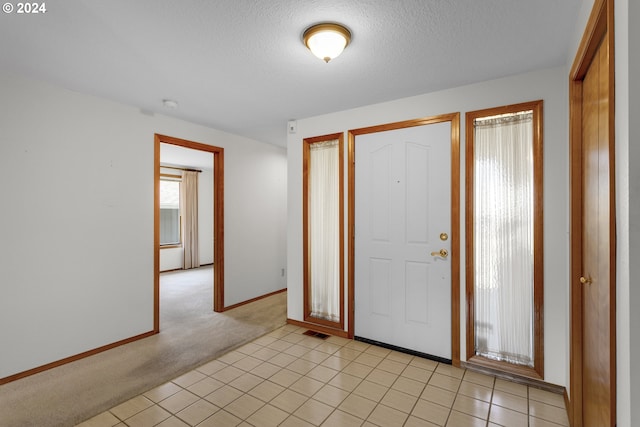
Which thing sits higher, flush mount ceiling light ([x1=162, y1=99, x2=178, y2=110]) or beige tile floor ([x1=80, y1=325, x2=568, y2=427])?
flush mount ceiling light ([x1=162, y1=99, x2=178, y2=110])

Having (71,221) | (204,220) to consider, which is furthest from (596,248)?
(204,220)

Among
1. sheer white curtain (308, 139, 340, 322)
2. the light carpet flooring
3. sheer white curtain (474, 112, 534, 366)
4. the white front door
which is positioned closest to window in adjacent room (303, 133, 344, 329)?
sheer white curtain (308, 139, 340, 322)

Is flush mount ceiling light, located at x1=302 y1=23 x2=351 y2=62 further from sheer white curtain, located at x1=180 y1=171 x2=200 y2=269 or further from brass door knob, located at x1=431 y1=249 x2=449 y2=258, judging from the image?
sheer white curtain, located at x1=180 y1=171 x2=200 y2=269

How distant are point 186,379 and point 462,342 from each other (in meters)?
2.29

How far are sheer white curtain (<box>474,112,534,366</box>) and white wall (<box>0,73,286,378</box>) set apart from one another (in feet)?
10.6

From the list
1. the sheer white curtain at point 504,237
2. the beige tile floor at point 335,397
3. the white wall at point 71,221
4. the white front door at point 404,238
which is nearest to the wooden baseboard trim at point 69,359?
the white wall at point 71,221

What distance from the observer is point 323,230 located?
3486 millimetres

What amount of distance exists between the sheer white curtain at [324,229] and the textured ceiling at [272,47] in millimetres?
707

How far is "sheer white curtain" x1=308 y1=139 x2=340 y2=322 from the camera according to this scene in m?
3.39

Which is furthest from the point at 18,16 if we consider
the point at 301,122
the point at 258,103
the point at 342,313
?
the point at 342,313

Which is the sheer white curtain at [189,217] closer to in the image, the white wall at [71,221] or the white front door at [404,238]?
the white wall at [71,221]

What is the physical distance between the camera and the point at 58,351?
8.60 ft

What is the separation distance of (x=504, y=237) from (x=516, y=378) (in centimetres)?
108

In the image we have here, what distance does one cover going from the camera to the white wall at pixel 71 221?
7.87ft
